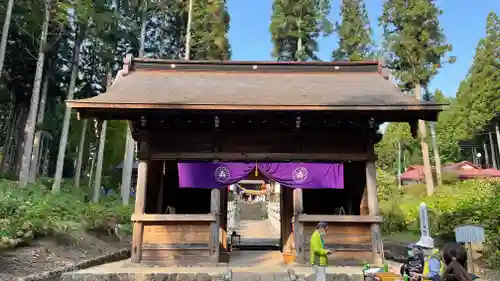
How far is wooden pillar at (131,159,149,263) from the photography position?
8.17m

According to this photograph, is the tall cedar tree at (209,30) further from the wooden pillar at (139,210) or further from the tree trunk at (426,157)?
the wooden pillar at (139,210)

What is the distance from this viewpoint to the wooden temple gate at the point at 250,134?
311 inches

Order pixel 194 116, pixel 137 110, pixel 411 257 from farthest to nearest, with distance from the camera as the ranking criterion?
pixel 194 116
pixel 137 110
pixel 411 257

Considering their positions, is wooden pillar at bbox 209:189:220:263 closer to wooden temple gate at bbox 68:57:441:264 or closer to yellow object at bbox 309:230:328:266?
wooden temple gate at bbox 68:57:441:264

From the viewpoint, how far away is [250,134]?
9039 mm

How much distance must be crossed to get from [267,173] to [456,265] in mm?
5826

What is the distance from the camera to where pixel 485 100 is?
104 ft

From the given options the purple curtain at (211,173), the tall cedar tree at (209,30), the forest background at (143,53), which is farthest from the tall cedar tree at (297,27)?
the purple curtain at (211,173)

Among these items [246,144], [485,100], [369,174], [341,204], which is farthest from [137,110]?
[485,100]

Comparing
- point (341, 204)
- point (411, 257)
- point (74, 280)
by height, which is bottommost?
point (74, 280)

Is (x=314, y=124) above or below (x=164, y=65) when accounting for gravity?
below

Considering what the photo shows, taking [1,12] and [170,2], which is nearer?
[1,12]

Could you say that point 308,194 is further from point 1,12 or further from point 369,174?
point 1,12

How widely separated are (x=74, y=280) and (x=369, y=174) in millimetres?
6942
